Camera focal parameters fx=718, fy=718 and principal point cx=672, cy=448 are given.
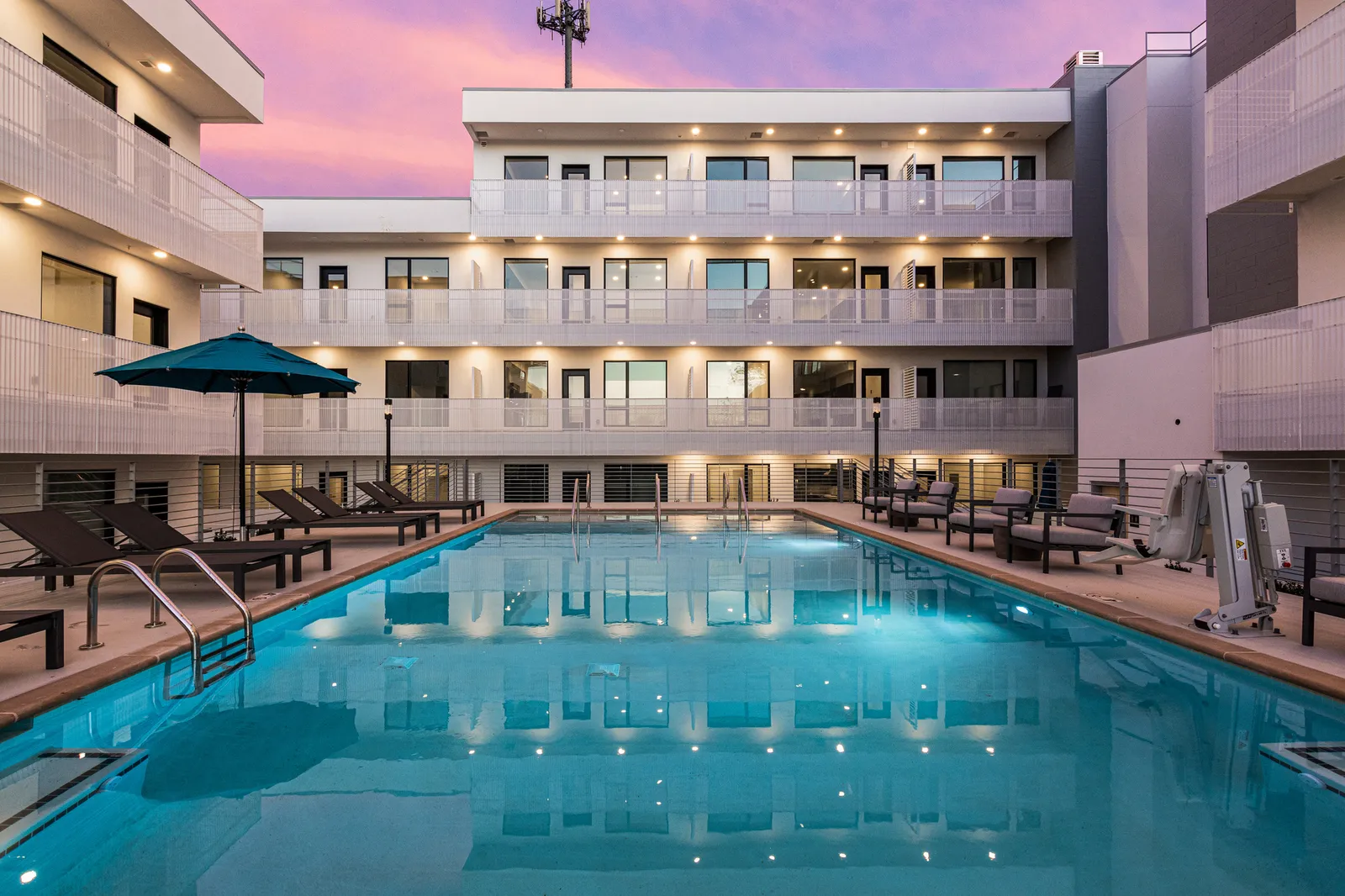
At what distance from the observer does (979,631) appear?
265 inches

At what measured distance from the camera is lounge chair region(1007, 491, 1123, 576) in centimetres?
891

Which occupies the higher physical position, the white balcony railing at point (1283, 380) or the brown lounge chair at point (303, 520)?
the white balcony railing at point (1283, 380)

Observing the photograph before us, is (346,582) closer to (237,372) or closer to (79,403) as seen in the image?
(237,372)

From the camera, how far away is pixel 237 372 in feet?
30.0

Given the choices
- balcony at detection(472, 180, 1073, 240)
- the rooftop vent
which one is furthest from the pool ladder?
the rooftop vent

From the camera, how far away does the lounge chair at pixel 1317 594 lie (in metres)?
5.12

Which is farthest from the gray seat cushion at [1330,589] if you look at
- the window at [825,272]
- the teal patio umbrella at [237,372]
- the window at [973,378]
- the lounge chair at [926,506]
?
the window at [825,272]

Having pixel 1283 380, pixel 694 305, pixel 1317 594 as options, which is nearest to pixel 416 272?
pixel 694 305

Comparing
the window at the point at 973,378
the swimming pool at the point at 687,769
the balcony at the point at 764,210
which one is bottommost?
the swimming pool at the point at 687,769

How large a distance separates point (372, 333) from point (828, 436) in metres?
14.2

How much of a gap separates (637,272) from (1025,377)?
13.0 meters

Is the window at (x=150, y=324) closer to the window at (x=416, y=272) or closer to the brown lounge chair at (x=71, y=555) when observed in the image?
the brown lounge chair at (x=71, y=555)

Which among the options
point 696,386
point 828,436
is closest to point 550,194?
point 696,386

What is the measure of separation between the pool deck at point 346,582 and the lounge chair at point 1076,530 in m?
0.32
